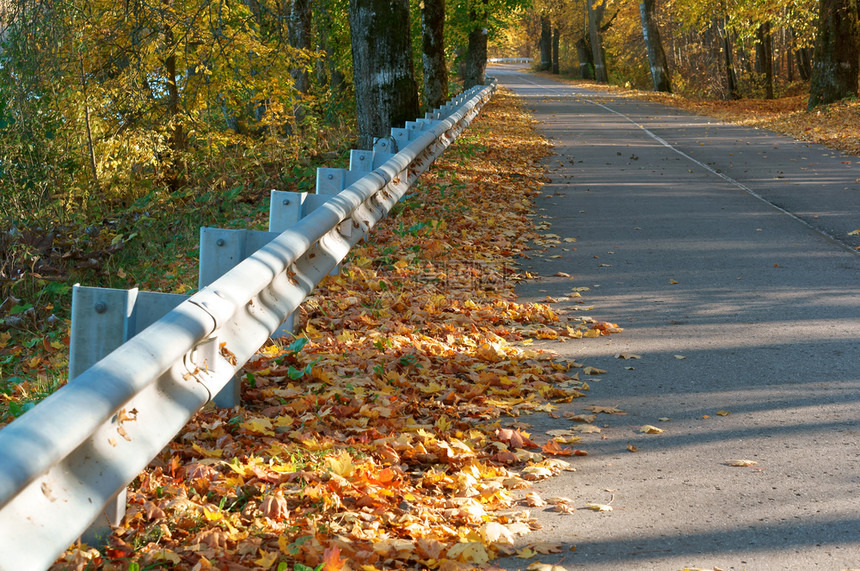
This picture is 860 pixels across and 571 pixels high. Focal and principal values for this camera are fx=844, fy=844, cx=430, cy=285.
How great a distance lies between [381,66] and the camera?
12.3 metres

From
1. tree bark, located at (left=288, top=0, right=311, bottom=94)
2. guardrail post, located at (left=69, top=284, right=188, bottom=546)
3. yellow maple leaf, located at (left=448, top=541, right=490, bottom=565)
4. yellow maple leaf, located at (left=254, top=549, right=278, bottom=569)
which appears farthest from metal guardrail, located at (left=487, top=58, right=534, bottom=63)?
yellow maple leaf, located at (left=254, top=549, right=278, bottom=569)

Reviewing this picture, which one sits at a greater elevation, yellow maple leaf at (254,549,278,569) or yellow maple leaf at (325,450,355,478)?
yellow maple leaf at (325,450,355,478)

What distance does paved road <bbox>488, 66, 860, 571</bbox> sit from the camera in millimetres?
3307

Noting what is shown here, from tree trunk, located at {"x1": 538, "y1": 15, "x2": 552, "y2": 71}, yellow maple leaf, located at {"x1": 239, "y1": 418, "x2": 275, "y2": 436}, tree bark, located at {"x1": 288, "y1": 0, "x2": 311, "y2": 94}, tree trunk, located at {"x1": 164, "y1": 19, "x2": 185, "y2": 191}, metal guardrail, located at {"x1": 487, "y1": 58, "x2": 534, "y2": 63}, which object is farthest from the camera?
metal guardrail, located at {"x1": 487, "y1": 58, "x2": 534, "y2": 63}

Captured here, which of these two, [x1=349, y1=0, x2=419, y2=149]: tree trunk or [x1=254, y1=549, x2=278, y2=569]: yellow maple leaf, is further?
[x1=349, y1=0, x2=419, y2=149]: tree trunk

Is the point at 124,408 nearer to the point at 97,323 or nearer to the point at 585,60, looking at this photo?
the point at 97,323

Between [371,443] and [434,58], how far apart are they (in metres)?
20.3

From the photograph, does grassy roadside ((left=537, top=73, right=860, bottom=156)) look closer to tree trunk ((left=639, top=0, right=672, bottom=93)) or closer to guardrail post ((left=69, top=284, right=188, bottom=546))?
tree trunk ((left=639, top=0, right=672, bottom=93))

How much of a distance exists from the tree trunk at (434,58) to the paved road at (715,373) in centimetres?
1145

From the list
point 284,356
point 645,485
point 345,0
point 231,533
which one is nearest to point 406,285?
point 284,356

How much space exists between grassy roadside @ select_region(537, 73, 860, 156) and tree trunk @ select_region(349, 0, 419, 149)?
9.59 m

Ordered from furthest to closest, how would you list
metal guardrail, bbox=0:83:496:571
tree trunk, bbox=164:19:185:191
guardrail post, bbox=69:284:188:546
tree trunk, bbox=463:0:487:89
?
tree trunk, bbox=463:0:487:89, tree trunk, bbox=164:19:185:191, guardrail post, bbox=69:284:188:546, metal guardrail, bbox=0:83:496:571

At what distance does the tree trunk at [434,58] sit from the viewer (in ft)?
74.3

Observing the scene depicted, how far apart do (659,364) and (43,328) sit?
706 cm
